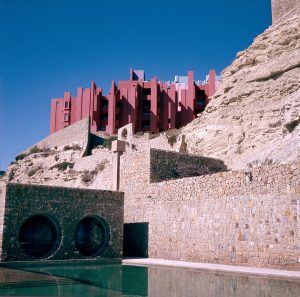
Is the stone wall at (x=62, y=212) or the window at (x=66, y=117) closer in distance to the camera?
the stone wall at (x=62, y=212)

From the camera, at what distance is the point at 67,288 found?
934cm

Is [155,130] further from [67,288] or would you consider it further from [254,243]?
[67,288]

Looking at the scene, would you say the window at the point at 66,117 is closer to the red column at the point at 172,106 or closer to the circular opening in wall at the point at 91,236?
the red column at the point at 172,106

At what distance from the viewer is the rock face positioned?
20859 mm

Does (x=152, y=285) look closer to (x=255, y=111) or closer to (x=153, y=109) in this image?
(x=255, y=111)

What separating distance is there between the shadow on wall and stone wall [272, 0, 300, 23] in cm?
1497

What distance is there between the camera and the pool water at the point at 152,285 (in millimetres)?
8594

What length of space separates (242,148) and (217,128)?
9.84 feet

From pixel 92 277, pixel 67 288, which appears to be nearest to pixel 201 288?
pixel 67 288

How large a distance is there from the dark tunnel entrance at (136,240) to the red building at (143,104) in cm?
2511

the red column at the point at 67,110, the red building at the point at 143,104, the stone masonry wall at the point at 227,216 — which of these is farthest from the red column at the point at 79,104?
the stone masonry wall at the point at 227,216

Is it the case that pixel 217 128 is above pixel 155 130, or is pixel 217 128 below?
below


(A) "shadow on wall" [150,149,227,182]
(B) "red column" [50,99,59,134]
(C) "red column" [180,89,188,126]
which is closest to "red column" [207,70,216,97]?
A: (C) "red column" [180,89,188,126]

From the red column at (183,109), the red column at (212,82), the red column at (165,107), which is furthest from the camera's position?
the red column at (165,107)
